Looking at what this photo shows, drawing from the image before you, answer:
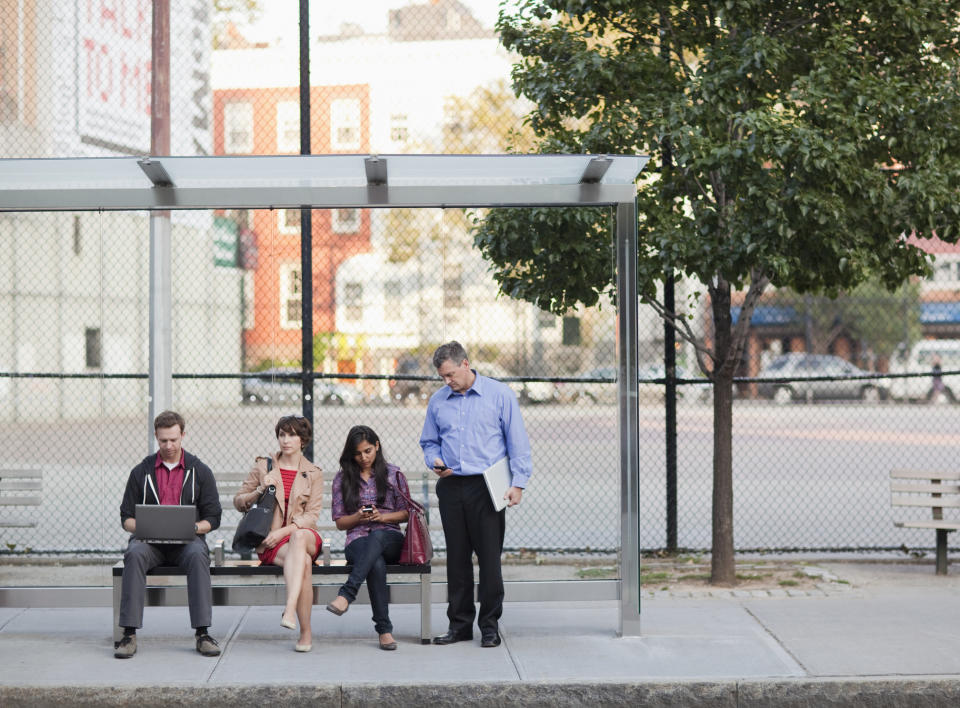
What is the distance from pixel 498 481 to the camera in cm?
642

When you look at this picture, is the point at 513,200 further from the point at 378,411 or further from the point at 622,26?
the point at 378,411

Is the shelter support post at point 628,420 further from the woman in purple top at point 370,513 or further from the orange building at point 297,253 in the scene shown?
the orange building at point 297,253

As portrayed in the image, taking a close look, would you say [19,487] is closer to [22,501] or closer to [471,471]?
[22,501]

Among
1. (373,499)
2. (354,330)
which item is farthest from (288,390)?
(373,499)

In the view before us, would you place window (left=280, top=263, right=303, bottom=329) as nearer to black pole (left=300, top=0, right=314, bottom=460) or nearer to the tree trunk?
black pole (left=300, top=0, right=314, bottom=460)

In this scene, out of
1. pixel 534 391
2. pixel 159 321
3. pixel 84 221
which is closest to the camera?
pixel 159 321

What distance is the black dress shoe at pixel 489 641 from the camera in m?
6.37

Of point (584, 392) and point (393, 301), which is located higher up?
point (393, 301)

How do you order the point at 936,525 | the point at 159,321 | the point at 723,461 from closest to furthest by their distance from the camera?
the point at 159,321 < the point at 723,461 < the point at 936,525

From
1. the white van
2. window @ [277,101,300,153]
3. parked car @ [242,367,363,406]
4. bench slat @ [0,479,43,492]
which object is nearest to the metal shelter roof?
bench slat @ [0,479,43,492]

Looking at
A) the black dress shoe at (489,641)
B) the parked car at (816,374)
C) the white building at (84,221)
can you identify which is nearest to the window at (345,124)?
the white building at (84,221)

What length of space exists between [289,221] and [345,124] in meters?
12.0

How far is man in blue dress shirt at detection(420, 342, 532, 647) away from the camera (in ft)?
21.1

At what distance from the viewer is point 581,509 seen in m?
12.6
